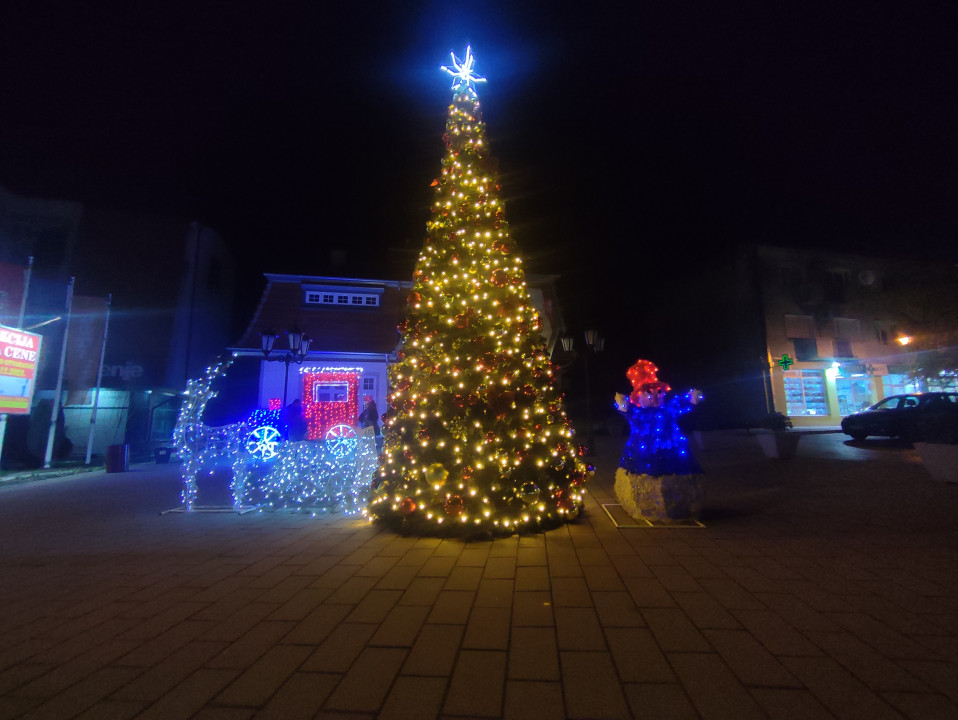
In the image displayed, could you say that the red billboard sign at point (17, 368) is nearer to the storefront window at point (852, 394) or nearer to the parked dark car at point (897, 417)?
the parked dark car at point (897, 417)

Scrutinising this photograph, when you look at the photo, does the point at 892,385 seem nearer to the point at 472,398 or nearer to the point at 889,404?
the point at 889,404

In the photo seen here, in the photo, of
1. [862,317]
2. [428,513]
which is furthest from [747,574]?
[862,317]

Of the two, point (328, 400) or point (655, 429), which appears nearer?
point (655, 429)

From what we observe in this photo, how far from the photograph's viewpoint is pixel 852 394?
2100 cm

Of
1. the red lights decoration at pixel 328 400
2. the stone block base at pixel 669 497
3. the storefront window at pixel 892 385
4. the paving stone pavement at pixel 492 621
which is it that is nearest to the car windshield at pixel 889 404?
the paving stone pavement at pixel 492 621

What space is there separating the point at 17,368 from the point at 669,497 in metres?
14.0

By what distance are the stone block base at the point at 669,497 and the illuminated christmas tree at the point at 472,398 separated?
0.76m

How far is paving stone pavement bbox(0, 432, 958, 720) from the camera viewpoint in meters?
1.87

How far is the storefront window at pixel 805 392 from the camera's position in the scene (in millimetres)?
20000

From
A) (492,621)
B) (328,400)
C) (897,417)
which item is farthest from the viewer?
(328,400)

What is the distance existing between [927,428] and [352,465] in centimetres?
972

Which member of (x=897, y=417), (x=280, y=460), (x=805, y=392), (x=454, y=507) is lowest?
(x=454, y=507)

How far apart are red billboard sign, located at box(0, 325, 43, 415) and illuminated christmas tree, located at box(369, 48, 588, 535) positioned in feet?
34.1

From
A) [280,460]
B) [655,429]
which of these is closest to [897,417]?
[655,429]
